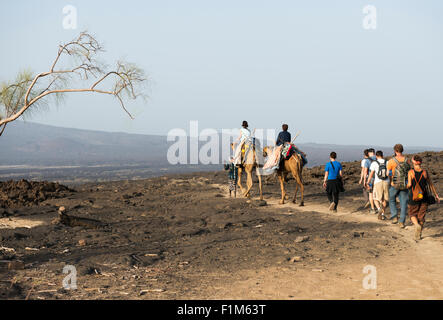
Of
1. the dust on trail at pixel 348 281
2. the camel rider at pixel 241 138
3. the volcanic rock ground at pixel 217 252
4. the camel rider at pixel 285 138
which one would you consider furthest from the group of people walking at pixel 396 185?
the camel rider at pixel 241 138

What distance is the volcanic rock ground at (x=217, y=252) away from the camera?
25.5 feet

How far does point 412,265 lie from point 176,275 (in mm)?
4446

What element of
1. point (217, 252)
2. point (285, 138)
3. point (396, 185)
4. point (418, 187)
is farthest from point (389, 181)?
point (217, 252)

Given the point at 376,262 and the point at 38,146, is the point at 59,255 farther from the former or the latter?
the point at 38,146

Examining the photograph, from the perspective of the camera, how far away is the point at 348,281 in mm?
8219

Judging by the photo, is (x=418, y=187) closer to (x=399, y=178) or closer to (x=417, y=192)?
(x=417, y=192)

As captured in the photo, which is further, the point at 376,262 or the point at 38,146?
the point at 38,146

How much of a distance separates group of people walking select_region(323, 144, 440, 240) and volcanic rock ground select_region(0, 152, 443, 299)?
1.68 feet

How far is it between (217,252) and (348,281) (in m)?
3.30

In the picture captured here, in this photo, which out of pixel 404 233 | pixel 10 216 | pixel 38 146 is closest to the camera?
pixel 404 233

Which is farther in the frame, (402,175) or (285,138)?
(285,138)

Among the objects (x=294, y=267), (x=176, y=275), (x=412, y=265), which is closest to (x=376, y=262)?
(x=412, y=265)
